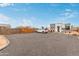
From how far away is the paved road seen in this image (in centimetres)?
422

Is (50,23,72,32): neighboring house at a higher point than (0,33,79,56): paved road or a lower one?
higher

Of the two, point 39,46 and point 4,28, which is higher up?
point 4,28

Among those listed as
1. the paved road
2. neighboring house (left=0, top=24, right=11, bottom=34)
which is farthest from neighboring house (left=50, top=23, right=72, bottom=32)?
neighboring house (left=0, top=24, right=11, bottom=34)

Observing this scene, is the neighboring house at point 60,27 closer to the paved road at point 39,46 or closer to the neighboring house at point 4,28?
the paved road at point 39,46

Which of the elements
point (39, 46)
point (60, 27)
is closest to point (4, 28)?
→ point (39, 46)

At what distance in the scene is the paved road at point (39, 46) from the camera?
4.22 meters

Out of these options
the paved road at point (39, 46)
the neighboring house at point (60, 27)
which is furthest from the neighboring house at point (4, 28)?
the neighboring house at point (60, 27)

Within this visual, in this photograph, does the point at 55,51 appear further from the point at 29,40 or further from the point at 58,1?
the point at 58,1

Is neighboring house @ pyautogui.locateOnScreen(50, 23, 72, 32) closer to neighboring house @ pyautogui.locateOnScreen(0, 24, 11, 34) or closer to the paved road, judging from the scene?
the paved road

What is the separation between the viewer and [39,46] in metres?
4.23

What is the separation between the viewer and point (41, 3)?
423cm

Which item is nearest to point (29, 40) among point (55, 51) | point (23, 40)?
point (23, 40)

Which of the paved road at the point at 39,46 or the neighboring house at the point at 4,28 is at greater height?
the neighboring house at the point at 4,28

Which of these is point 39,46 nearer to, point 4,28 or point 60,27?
point 60,27
